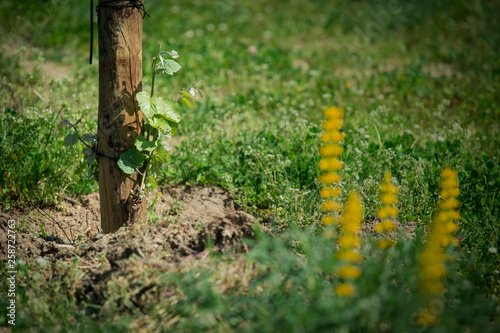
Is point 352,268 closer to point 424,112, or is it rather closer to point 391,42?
point 424,112

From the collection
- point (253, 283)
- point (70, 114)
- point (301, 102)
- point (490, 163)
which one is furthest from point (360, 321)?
point (301, 102)

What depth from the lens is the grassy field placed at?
1.93 meters

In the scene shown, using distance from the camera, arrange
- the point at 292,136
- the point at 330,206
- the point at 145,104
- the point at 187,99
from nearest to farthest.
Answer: the point at 330,206, the point at 145,104, the point at 187,99, the point at 292,136

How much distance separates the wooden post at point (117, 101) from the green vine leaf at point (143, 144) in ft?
0.30

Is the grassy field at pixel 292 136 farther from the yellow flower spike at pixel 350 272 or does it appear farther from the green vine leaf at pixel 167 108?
the green vine leaf at pixel 167 108

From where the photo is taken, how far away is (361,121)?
479cm

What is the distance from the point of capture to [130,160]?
8.45 feet

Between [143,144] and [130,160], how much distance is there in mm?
128

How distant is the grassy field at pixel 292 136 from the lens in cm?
193

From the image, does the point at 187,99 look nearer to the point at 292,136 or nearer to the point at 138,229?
the point at 138,229

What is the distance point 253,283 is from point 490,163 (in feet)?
8.68

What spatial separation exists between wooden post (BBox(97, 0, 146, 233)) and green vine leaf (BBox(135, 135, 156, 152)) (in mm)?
91

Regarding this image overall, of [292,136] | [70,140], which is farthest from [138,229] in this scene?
[292,136]

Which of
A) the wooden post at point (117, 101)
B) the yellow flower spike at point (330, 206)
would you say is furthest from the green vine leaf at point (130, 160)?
the yellow flower spike at point (330, 206)
